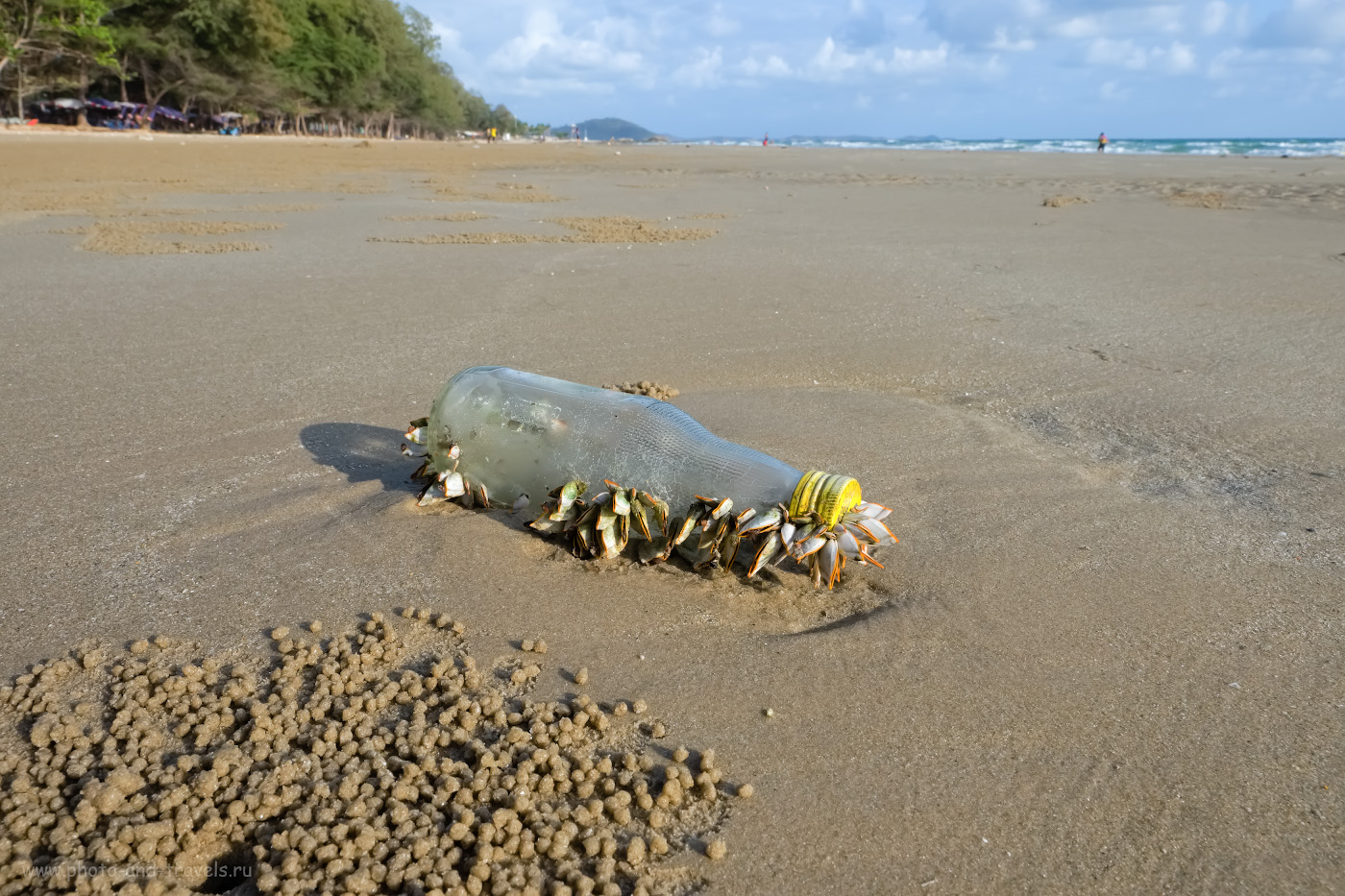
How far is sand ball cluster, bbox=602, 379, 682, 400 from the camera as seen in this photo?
375 cm

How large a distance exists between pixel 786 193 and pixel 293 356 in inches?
413

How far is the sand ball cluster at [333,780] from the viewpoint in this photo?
139cm

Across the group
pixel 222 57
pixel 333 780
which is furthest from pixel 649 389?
pixel 222 57

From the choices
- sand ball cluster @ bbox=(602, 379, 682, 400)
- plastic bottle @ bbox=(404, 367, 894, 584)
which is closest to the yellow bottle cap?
plastic bottle @ bbox=(404, 367, 894, 584)

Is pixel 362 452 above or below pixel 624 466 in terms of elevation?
below

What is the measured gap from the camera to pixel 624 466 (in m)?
2.44

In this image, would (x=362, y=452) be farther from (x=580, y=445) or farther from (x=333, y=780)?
(x=333, y=780)

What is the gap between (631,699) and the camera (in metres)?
1.87

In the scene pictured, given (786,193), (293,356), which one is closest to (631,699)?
(293,356)

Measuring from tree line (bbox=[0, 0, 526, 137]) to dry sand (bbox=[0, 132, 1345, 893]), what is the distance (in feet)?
99.4

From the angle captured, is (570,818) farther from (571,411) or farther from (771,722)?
(571,411)

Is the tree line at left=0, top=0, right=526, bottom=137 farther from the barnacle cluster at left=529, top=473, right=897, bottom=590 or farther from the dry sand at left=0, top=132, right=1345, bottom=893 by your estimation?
the barnacle cluster at left=529, top=473, right=897, bottom=590

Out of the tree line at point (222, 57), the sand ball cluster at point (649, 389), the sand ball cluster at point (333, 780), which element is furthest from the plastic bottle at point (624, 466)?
the tree line at point (222, 57)

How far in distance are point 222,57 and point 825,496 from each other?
147ft
